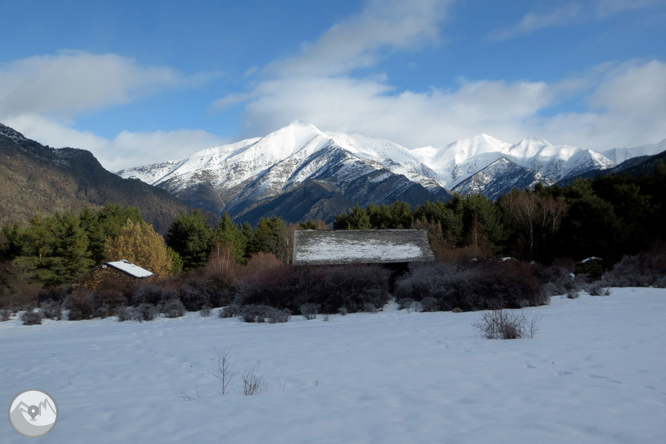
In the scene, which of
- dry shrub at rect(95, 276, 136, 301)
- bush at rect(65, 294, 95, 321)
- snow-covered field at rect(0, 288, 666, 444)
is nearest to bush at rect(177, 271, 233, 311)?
dry shrub at rect(95, 276, 136, 301)

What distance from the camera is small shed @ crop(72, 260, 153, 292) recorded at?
79.2 feet

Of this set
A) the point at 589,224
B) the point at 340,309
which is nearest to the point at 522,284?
the point at 340,309

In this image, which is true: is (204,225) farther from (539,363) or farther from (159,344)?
(539,363)

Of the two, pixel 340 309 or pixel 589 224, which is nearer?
pixel 340 309

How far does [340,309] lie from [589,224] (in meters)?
25.3

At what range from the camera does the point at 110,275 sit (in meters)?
24.8

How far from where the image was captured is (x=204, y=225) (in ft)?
147

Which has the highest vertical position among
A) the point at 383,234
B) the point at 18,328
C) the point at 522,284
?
the point at 383,234

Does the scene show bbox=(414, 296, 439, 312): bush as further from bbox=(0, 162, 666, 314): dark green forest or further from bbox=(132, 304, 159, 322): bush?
bbox=(0, 162, 666, 314): dark green forest

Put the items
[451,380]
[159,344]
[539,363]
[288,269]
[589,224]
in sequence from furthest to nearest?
[589,224]
[288,269]
[159,344]
[539,363]
[451,380]

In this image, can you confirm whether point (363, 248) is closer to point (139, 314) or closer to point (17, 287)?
point (139, 314)

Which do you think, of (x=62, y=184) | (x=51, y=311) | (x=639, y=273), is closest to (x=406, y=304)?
(x=639, y=273)

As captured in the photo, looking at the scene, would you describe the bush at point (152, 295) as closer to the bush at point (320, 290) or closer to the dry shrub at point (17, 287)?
the bush at point (320, 290)

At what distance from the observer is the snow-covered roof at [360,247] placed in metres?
24.2
